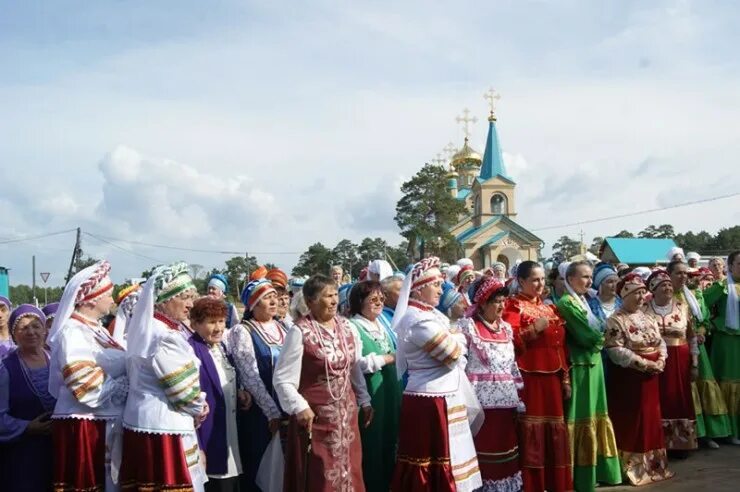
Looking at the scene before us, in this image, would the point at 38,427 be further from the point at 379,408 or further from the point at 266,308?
the point at 379,408

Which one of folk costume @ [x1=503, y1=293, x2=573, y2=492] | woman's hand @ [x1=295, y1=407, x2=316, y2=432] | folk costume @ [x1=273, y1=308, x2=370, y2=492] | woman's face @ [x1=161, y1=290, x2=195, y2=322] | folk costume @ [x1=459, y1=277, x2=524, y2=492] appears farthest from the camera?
folk costume @ [x1=503, y1=293, x2=573, y2=492]

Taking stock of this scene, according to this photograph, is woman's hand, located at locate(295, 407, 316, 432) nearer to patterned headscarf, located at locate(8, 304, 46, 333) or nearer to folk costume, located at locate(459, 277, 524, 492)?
folk costume, located at locate(459, 277, 524, 492)

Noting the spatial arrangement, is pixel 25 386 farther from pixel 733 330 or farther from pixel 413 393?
pixel 733 330

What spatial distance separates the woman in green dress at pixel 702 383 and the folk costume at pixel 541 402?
2388mm

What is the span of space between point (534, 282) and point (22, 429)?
393 centimetres

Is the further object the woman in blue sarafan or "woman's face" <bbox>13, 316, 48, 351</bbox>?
the woman in blue sarafan

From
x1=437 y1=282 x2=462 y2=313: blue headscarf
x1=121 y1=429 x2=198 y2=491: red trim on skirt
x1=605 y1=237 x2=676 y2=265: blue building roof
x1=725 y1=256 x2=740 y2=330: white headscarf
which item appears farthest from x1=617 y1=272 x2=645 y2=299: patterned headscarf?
x1=605 y1=237 x2=676 y2=265: blue building roof

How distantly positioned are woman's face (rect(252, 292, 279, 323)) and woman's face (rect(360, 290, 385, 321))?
0.71 meters

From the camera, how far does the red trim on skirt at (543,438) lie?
565 centimetres

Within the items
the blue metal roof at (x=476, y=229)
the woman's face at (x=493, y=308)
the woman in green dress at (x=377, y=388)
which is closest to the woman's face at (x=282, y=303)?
the woman in green dress at (x=377, y=388)

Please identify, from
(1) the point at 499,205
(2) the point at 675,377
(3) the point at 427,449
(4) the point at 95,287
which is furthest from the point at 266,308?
(1) the point at 499,205

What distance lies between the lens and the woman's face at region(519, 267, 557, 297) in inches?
229

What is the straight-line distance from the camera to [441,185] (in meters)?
40.2

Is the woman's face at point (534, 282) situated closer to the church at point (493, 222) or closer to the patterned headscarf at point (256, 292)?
the patterned headscarf at point (256, 292)
